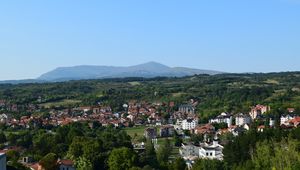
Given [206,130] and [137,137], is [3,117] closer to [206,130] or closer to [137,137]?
[137,137]

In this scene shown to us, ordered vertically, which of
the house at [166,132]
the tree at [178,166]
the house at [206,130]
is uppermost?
the tree at [178,166]

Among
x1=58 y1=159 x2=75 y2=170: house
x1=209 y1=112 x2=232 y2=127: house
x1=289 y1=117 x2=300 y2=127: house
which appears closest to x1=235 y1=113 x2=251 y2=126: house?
x1=209 y1=112 x2=232 y2=127: house

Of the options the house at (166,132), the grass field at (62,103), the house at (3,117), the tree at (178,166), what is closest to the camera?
the tree at (178,166)

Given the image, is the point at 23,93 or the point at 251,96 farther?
the point at 23,93

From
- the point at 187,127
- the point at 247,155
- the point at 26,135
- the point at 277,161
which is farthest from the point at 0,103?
the point at 277,161

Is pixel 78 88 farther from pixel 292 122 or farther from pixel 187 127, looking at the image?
pixel 292 122

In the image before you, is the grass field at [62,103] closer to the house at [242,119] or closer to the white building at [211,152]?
the house at [242,119]

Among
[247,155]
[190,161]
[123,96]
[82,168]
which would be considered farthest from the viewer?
[123,96]

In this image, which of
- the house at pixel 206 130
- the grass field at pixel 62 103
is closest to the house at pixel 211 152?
the house at pixel 206 130
